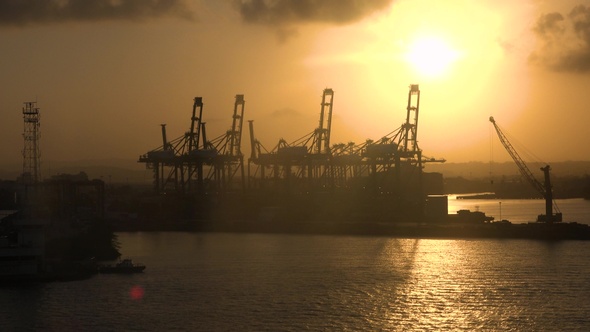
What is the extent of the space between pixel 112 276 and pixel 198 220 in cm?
2954

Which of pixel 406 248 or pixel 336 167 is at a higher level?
pixel 336 167

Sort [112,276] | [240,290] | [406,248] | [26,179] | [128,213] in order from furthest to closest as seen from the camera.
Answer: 1. [128,213]
2. [26,179]
3. [406,248]
4. [112,276]
5. [240,290]

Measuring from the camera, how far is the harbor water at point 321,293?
19438mm

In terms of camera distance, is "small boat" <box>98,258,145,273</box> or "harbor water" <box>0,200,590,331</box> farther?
"small boat" <box>98,258,145,273</box>

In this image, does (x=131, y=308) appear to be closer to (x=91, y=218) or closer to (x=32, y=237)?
(x=32, y=237)

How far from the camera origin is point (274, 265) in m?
30.1

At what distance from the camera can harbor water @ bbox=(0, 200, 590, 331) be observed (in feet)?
63.8

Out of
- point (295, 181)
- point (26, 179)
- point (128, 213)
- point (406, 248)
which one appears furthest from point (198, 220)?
point (406, 248)

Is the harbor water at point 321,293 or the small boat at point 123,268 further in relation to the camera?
the small boat at point 123,268

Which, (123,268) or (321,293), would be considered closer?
(321,293)

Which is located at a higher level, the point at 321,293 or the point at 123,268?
the point at 123,268

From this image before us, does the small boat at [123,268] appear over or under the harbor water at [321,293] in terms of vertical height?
over

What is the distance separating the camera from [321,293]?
23.5 metres

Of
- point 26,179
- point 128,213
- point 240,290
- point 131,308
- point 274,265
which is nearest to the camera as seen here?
point 131,308
